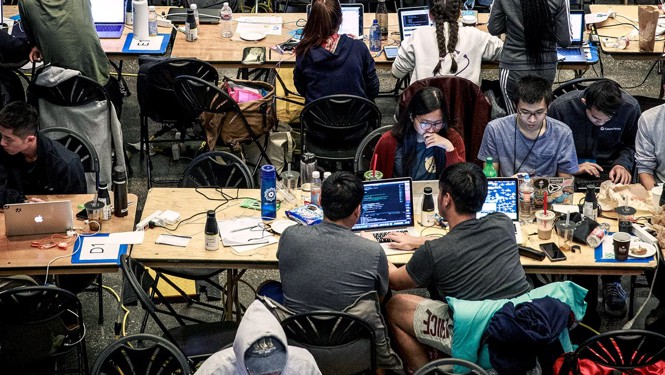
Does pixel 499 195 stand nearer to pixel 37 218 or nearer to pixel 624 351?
pixel 624 351

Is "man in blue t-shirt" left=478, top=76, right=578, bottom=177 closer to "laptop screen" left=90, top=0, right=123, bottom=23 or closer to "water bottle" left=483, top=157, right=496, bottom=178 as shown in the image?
"water bottle" left=483, top=157, right=496, bottom=178

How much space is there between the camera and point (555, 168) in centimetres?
692

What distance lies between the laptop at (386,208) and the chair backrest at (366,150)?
674 millimetres

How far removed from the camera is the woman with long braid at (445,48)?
7.74 m

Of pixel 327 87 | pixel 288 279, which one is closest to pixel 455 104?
pixel 327 87

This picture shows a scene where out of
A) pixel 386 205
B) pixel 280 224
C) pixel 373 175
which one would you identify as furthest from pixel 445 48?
pixel 280 224

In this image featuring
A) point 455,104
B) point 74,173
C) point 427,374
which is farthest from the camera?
point 455,104

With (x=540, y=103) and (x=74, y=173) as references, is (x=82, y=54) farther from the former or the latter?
(x=540, y=103)

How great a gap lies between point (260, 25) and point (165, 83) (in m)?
1.42

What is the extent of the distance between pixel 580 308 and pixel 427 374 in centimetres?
85

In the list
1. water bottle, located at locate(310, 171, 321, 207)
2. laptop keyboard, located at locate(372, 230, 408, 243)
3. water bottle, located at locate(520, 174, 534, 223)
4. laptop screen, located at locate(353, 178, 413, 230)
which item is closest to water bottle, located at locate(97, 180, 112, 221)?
water bottle, located at locate(310, 171, 321, 207)

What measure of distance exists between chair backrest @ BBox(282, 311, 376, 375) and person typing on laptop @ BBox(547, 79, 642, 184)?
7.55 ft

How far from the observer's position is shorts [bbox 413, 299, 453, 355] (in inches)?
219

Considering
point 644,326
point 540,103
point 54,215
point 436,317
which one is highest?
point 540,103
